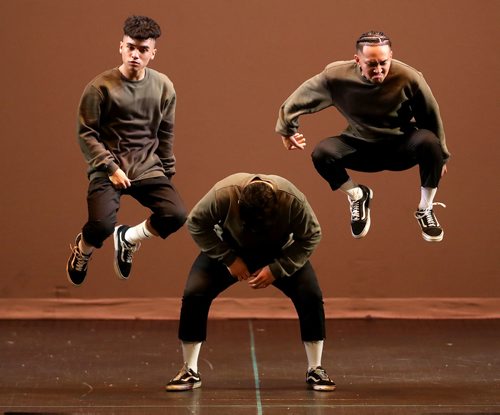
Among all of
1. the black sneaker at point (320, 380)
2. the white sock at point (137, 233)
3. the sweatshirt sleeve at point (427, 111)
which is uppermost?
the sweatshirt sleeve at point (427, 111)

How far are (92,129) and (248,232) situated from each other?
101cm

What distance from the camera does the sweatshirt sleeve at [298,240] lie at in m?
6.56

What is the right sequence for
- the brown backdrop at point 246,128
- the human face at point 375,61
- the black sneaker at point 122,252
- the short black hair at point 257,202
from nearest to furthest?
the human face at point 375,61
the short black hair at point 257,202
the black sneaker at point 122,252
the brown backdrop at point 246,128

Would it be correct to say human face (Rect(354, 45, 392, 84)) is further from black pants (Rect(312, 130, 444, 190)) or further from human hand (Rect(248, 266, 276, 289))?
human hand (Rect(248, 266, 276, 289))

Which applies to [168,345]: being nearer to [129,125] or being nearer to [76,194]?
[76,194]

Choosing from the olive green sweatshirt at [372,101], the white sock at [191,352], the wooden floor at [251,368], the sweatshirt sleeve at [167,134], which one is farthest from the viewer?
the white sock at [191,352]

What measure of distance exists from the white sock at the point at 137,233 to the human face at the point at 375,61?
1365 mm

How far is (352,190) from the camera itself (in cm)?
647

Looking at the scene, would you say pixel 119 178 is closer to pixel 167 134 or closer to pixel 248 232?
pixel 167 134

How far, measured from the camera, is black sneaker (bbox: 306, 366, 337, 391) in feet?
23.2

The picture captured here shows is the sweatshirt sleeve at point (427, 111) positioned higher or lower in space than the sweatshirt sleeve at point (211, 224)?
higher

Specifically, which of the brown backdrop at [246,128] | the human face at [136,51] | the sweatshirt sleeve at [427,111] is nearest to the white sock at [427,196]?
the sweatshirt sleeve at [427,111]

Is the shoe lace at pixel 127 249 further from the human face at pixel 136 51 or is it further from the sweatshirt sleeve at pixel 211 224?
the human face at pixel 136 51

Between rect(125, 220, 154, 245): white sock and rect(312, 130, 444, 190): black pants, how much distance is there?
0.92 m
